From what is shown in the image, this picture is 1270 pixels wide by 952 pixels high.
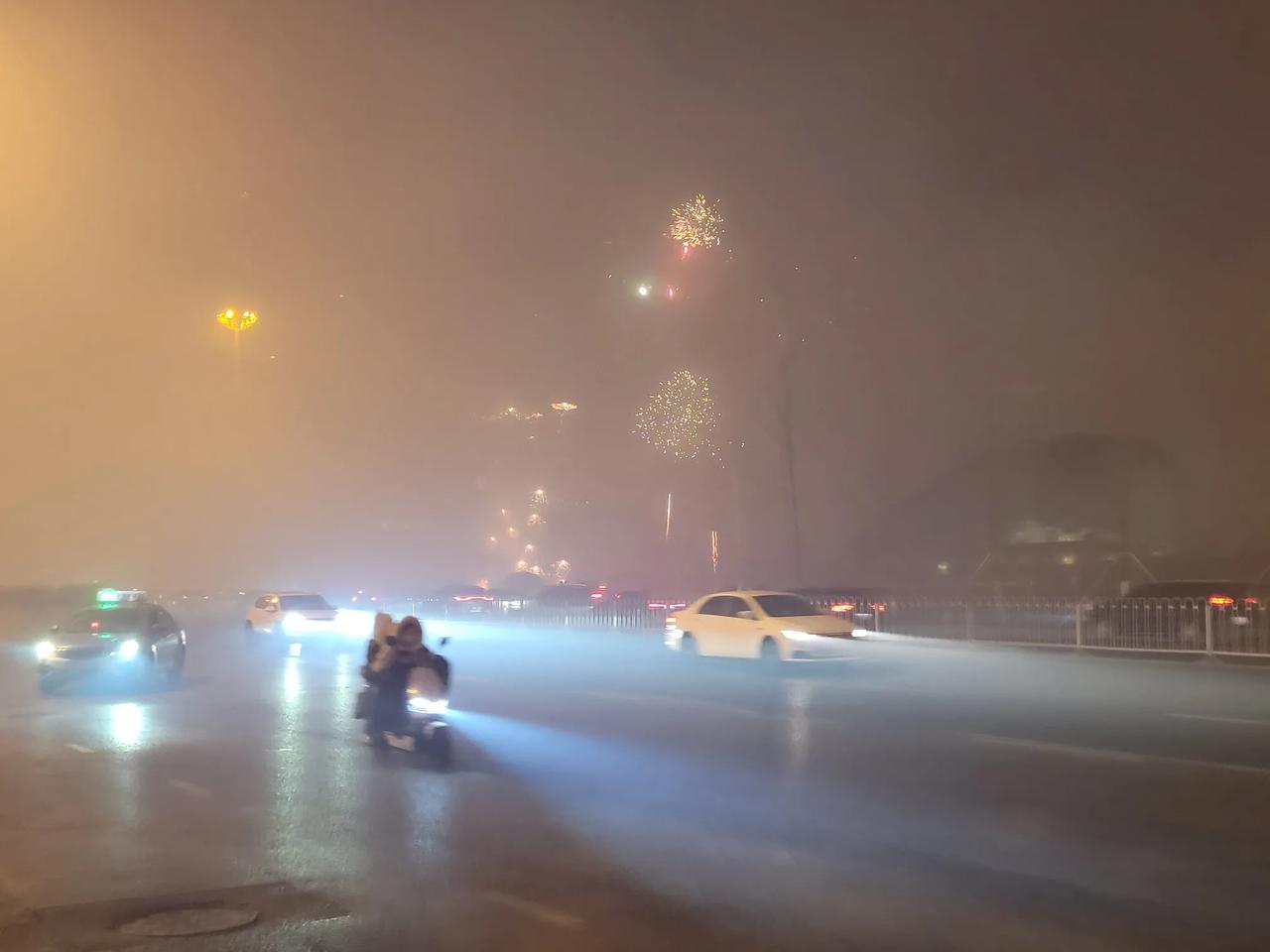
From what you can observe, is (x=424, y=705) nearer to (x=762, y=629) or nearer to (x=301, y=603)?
(x=762, y=629)

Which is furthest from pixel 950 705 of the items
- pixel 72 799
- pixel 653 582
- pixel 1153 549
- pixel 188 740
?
pixel 653 582

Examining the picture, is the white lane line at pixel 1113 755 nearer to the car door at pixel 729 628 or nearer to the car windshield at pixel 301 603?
the car door at pixel 729 628

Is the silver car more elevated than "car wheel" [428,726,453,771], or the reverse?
the silver car

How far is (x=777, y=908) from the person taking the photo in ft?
21.1

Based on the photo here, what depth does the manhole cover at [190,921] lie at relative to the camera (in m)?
6.13

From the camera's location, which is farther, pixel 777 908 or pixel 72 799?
pixel 72 799

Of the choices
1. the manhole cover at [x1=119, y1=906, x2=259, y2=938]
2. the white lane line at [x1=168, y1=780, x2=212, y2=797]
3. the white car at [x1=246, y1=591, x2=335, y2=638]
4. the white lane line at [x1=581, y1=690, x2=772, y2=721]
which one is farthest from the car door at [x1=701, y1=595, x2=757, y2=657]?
the manhole cover at [x1=119, y1=906, x2=259, y2=938]

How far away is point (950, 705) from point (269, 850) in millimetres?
11238

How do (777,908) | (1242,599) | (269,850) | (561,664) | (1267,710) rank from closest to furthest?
(777,908) → (269,850) → (1267,710) → (1242,599) → (561,664)

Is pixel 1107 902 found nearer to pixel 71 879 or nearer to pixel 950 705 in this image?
pixel 71 879

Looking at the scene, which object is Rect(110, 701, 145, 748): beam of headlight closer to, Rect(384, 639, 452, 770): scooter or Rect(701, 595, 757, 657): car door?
Rect(384, 639, 452, 770): scooter

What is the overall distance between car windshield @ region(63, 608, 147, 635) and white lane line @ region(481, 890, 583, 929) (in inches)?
602

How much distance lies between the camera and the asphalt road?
245 inches

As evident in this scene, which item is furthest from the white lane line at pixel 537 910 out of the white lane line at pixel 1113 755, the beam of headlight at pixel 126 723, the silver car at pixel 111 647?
the silver car at pixel 111 647
